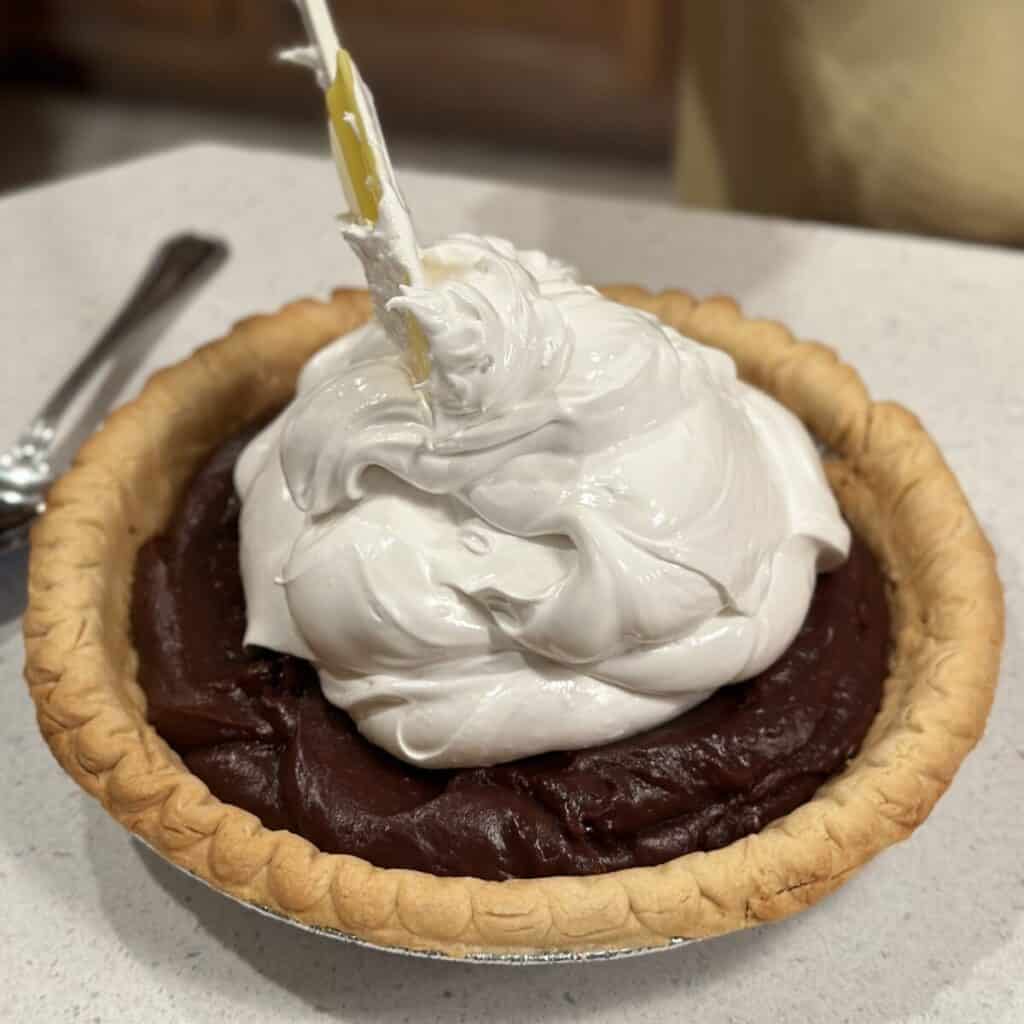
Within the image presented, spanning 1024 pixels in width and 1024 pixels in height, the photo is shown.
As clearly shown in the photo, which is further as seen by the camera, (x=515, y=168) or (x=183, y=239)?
(x=515, y=168)

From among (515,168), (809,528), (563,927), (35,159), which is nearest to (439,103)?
(515,168)

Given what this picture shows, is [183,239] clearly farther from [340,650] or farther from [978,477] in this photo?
[978,477]

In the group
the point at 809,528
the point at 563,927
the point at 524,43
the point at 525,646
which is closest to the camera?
the point at 563,927

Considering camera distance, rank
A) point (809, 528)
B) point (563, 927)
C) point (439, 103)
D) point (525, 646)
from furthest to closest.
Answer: point (439, 103), point (809, 528), point (525, 646), point (563, 927)

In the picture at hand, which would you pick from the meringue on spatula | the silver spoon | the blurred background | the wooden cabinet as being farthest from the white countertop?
the wooden cabinet

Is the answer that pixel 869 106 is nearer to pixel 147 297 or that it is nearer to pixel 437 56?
pixel 147 297

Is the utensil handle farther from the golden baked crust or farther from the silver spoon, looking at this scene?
the golden baked crust
